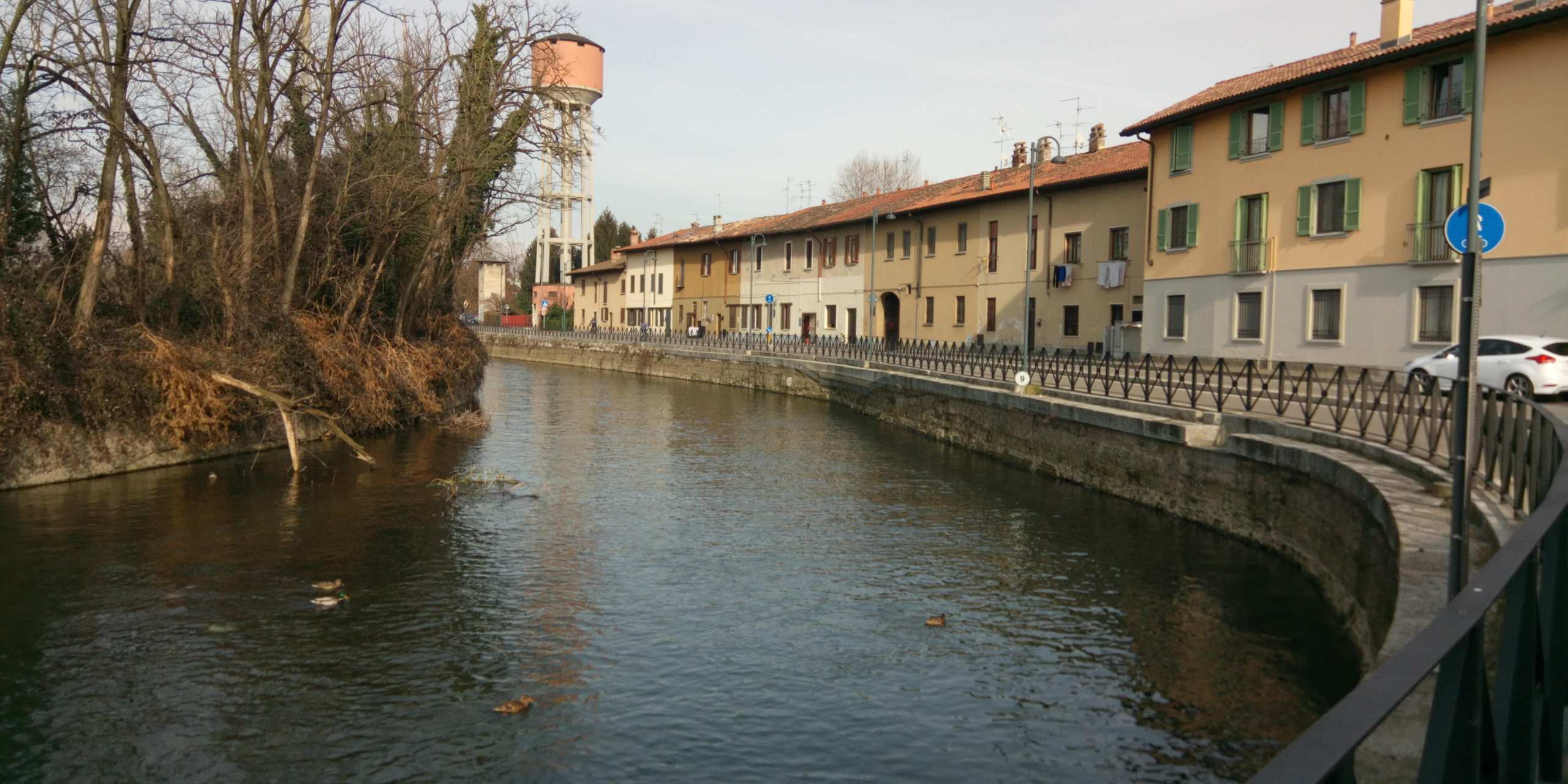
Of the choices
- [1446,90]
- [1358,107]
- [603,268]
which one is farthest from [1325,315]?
[603,268]

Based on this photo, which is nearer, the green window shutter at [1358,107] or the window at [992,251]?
the green window shutter at [1358,107]

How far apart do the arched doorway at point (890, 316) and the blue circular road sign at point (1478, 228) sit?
133 ft

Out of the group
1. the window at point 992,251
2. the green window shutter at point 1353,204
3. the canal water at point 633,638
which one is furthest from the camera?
the window at point 992,251

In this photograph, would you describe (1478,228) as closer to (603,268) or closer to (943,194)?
(943,194)

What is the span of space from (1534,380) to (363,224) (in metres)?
22.3

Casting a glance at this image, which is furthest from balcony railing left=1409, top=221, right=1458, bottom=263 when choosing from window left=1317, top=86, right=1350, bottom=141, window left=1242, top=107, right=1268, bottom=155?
window left=1242, top=107, right=1268, bottom=155

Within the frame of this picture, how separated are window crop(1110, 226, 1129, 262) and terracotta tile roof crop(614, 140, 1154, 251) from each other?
1890 millimetres

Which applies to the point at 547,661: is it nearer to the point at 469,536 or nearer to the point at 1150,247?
the point at 469,536

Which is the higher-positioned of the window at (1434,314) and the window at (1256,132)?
the window at (1256,132)

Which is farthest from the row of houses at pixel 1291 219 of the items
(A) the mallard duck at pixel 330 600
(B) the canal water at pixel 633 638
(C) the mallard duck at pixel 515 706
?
(C) the mallard duck at pixel 515 706

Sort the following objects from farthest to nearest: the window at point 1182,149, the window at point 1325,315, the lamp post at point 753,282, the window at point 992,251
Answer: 1. the lamp post at point 753,282
2. the window at point 992,251
3. the window at point 1182,149
4. the window at point 1325,315

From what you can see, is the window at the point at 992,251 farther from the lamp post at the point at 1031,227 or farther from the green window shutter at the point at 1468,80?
the green window shutter at the point at 1468,80

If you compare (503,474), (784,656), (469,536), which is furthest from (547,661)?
(503,474)

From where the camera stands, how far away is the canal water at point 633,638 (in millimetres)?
7488
